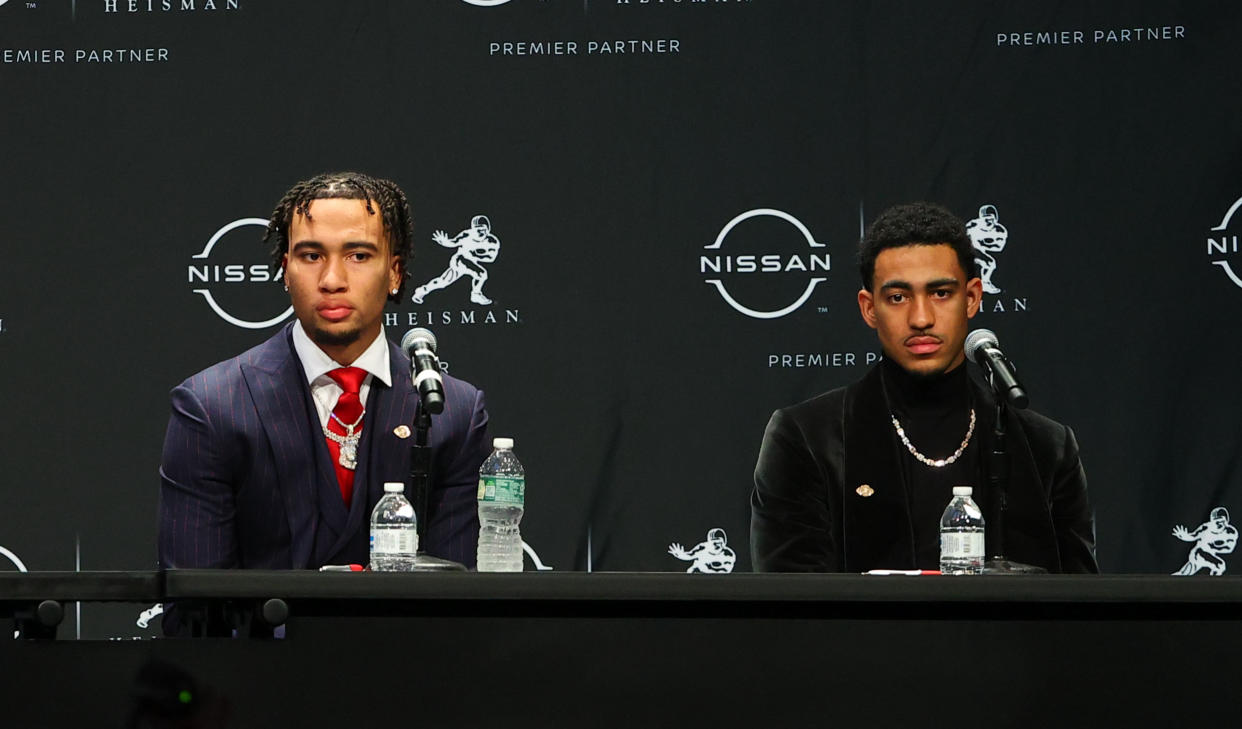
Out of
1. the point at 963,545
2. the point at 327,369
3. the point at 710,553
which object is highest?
the point at 327,369

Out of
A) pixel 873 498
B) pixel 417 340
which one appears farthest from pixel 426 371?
pixel 873 498

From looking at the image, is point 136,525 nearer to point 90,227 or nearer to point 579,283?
point 90,227

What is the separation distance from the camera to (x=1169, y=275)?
4.27 m

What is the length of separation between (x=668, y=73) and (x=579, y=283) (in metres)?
0.66

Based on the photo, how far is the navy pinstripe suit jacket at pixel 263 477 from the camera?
9.35ft

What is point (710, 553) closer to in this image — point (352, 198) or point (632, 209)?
point (632, 209)

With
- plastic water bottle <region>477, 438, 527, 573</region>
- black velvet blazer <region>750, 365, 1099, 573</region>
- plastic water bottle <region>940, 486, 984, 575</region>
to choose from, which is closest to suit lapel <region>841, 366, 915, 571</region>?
black velvet blazer <region>750, 365, 1099, 573</region>

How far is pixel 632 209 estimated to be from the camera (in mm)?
4398

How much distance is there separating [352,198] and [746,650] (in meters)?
1.41

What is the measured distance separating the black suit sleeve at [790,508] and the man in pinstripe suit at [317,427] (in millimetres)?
644

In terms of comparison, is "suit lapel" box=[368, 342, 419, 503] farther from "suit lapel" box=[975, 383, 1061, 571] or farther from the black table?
"suit lapel" box=[975, 383, 1061, 571]

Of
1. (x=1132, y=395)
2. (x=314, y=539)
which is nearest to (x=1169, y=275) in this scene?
(x=1132, y=395)

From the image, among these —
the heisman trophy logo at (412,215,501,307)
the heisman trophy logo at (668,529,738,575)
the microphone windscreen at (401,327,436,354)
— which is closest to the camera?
the microphone windscreen at (401,327,436,354)

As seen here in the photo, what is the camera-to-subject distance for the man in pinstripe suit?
9.39 feet
